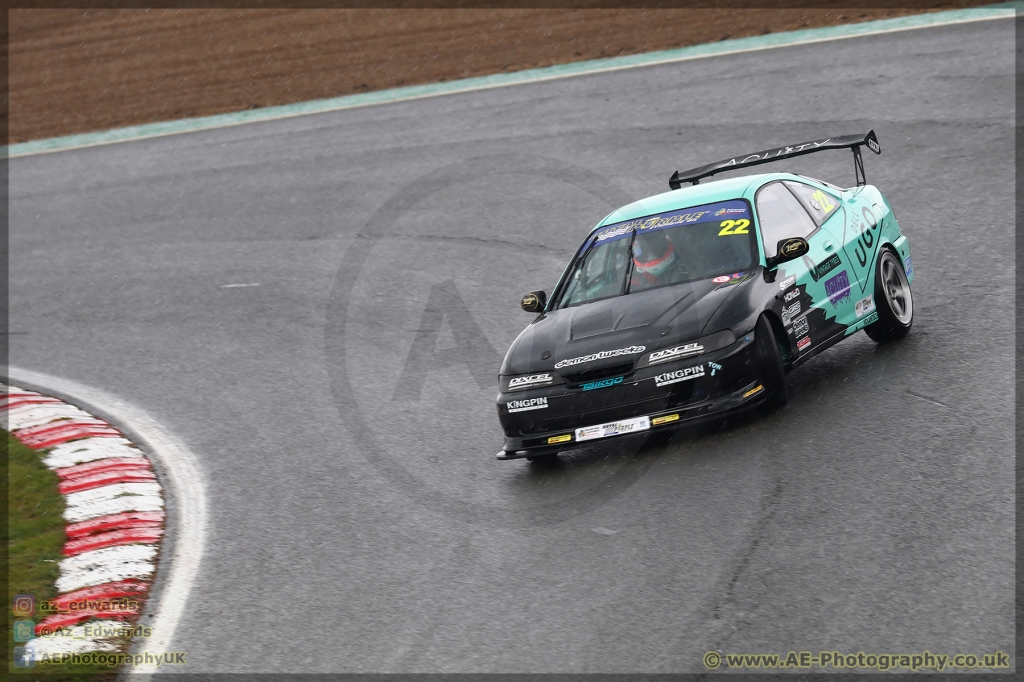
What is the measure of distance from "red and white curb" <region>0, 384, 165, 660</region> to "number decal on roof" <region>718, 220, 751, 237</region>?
13.4 ft

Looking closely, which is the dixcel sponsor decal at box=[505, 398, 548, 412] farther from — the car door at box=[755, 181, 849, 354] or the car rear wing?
the car rear wing

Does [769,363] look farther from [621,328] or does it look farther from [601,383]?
[601,383]

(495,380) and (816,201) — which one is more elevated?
(816,201)

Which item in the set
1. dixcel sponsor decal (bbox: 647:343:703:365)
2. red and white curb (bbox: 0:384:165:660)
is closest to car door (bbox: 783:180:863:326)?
dixcel sponsor decal (bbox: 647:343:703:365)

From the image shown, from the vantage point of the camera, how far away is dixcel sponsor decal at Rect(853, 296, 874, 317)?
8156mm

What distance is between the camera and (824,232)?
27.4 feet

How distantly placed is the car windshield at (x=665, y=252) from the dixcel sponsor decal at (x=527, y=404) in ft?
3.59

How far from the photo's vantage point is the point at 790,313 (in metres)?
7.56

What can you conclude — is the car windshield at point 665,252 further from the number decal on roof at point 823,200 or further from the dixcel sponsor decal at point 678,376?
the dixcel sponsor decal at point 678,376

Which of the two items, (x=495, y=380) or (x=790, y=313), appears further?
(x=495, y=380)

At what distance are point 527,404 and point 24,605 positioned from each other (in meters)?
2.99

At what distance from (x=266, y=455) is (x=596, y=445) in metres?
2.40

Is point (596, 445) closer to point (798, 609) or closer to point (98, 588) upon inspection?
point (798, 609)

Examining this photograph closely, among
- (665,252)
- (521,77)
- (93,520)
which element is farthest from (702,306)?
(521,77)
